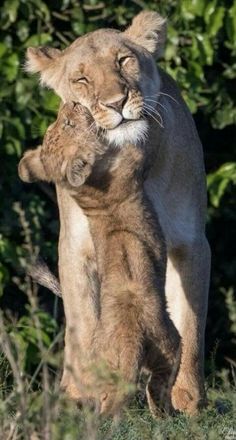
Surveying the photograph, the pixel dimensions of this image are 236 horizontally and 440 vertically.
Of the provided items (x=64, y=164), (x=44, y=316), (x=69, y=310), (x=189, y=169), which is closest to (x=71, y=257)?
(x=69, y=310)

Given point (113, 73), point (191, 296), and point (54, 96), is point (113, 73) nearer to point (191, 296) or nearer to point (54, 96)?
point (191, 296)

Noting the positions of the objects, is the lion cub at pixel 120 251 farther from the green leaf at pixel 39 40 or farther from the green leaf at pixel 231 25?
the green leaf at pixel 39 40

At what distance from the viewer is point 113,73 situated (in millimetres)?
5527

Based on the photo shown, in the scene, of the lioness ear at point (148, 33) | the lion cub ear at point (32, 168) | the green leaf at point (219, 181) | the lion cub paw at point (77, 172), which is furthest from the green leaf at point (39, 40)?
the lion cub paw at point (77, 172)

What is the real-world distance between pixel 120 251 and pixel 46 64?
1470 mm

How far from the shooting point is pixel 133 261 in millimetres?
4957

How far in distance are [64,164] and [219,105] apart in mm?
3801

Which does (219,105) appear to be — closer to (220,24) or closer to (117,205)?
(220,24)

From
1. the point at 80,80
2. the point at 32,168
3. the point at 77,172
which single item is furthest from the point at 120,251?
the point at 80,80

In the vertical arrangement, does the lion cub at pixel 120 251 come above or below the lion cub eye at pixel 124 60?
below

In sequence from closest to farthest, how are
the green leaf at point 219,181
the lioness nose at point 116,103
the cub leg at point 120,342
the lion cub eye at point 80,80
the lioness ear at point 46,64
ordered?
the cub leg at point 120,342 → the lioness nose at point 116,103 → the lion cub eye at point 80,80 → the lioness ear at point 46,64 → the green leaf at point 219,181

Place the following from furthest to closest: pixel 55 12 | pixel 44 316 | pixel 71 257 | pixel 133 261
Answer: pixel 55 12
pixel 44 316
pixel 71 257
pixel 133 261

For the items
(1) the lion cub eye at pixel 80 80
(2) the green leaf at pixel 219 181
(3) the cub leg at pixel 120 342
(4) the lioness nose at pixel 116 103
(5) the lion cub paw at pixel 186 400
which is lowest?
(2) the green leaf at pixel 219 181

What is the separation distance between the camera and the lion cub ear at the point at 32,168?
530 cm
